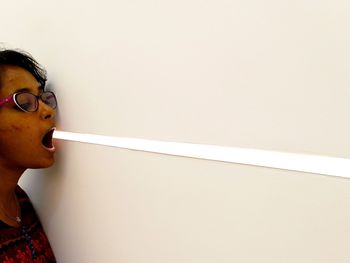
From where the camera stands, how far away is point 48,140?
2.88ft

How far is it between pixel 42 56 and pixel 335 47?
825mm

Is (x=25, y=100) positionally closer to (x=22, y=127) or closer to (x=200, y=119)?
(x=22, y=127)

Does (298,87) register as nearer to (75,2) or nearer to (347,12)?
(347,12)

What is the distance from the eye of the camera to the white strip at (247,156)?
1.29 ft

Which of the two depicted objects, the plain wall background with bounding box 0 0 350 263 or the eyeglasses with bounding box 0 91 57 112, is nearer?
the plain wall background with bounding box 0 0 350 263

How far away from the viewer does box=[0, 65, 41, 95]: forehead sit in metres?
0.79

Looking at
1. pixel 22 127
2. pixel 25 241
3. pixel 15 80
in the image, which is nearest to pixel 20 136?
pixel 22 127

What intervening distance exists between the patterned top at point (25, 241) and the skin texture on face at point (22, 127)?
0.58 feet

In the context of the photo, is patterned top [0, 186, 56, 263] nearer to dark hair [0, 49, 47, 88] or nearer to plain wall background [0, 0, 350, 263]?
plain wall background [0, 0, 350, 263]

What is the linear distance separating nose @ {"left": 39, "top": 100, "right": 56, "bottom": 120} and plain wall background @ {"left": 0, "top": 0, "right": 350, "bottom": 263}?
0.04 metres

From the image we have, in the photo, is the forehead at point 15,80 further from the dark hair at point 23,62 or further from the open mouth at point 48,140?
the open mouth at point 48,140

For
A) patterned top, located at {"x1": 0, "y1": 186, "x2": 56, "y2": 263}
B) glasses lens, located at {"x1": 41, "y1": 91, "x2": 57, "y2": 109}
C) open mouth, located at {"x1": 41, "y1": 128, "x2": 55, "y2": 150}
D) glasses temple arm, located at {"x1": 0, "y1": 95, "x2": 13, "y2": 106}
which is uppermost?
glasses temple arm, located at {"x1": 0, "y1": 95, "x2": 13, "y2": 106}

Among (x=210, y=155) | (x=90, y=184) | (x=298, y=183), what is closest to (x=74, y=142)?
(x=90, y=184)

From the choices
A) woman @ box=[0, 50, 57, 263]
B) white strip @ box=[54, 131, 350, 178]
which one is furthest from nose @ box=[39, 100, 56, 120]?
white strip @ box=[54, 131, 350, 178]
